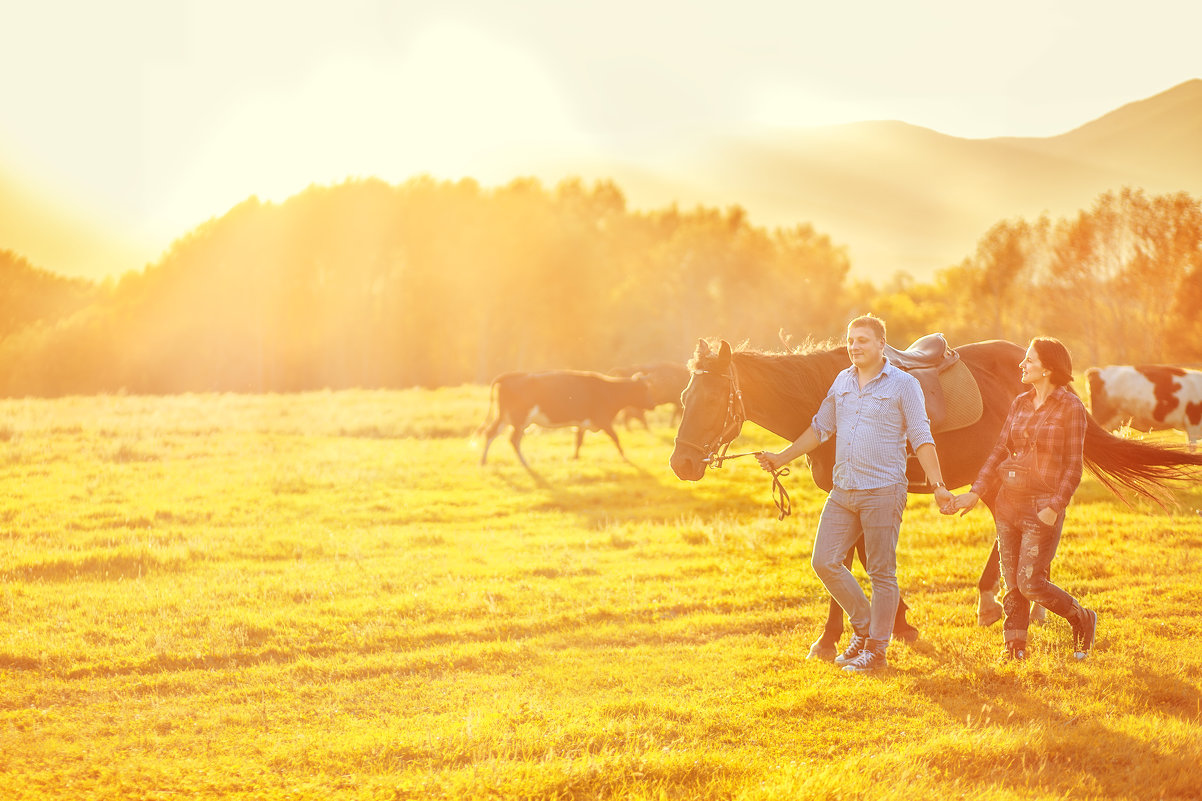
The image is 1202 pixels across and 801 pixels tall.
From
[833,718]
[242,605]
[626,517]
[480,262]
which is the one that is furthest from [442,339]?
[833,718]

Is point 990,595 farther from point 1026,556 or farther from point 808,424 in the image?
point 808,424

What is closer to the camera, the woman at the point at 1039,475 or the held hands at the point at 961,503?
the held hands at the point at 961,503

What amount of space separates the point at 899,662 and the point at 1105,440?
8.25 feet

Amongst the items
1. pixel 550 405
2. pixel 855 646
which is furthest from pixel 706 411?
pixel 550 405

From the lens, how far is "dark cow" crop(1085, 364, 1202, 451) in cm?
1527

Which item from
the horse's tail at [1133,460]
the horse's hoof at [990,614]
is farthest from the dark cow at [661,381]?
the horse's tail at [1133,460]

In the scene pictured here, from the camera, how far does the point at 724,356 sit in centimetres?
674

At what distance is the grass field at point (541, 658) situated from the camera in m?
5.07

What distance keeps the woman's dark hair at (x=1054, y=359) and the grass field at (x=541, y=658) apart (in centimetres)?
211

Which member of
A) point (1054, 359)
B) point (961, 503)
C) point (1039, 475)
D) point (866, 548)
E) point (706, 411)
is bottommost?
point (866, 548)

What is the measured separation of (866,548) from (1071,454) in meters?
1.60

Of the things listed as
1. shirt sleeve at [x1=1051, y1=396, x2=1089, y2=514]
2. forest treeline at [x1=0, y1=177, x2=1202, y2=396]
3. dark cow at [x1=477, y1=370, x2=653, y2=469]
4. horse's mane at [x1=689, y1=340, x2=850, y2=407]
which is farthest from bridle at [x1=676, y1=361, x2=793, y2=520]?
forest treeline at [x1=0, y1=177, x2=1202, y2=396]

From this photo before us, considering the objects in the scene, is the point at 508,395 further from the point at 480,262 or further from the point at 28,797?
the point at 480,262

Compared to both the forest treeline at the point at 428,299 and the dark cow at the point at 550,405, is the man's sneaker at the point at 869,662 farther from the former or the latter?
the forest treeline at the point at 428,299
